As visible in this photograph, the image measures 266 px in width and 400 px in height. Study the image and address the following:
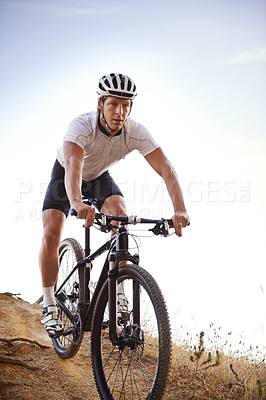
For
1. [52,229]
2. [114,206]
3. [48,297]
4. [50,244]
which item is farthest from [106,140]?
[48,297]

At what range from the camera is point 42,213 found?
4270 millimetres

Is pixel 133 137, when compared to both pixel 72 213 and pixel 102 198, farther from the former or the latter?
pixel 72 213

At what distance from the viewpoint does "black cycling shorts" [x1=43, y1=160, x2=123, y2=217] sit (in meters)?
4.24

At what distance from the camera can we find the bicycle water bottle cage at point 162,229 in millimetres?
3098

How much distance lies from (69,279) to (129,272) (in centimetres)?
161

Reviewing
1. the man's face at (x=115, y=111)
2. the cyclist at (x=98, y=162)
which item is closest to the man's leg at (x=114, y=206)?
the cyclist at (x=98, y=162)

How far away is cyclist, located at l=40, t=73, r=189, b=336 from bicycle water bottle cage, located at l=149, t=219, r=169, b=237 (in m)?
0.33

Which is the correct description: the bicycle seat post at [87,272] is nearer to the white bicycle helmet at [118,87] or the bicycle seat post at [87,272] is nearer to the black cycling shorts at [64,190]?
the black cycling shorts at [64,190]

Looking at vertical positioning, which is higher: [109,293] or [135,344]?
[109,293]

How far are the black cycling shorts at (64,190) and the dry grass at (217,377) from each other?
172 cm

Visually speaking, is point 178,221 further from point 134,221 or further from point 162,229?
point 134,221

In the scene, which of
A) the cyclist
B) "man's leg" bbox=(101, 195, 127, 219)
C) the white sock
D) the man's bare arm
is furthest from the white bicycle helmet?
the white sock

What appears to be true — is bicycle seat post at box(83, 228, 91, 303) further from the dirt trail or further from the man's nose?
the man's nose

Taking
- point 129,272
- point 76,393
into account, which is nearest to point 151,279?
point 129,272
